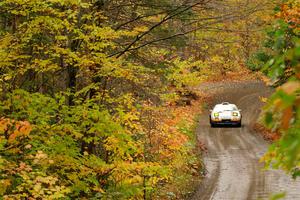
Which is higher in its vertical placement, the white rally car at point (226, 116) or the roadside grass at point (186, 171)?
the white rally car at point (226, 116)

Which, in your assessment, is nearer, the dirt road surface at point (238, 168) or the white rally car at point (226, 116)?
the dirt road surface at point (238, 168)

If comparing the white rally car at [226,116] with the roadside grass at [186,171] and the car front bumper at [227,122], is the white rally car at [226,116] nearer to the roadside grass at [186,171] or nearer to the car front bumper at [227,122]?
the car front bumper at [227,122]

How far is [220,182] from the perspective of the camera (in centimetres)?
1688

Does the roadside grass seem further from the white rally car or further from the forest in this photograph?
the white rally car

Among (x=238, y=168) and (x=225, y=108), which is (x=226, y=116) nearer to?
(x=225, y=108)

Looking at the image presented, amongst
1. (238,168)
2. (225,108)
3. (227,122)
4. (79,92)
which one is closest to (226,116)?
(227,122)

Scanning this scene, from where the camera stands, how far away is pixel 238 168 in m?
19.0

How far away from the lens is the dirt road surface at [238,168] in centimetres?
1535

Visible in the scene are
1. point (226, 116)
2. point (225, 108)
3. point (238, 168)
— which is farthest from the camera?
point (225, 108)

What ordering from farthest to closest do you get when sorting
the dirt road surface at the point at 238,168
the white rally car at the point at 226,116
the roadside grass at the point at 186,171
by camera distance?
the white rally car at the point at 226,116, the dirt road surface at the point at 238,168, the roadside grass at the point at 186,171

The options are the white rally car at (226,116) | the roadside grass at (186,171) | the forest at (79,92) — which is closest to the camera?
the forest at (79,92)

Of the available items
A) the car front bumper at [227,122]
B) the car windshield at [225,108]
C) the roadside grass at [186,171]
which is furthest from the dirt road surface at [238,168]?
the car windshield at [225,108]

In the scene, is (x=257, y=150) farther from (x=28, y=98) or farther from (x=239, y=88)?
(x=239, y=88)

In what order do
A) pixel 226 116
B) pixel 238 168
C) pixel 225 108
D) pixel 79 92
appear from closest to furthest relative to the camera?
pixel 79 92 < pixel 238 168 < pixel 226 116 < pixel 225 108
